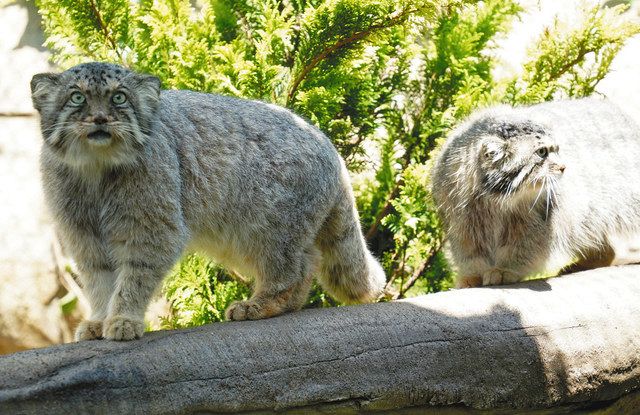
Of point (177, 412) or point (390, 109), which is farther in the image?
point (390, 109)

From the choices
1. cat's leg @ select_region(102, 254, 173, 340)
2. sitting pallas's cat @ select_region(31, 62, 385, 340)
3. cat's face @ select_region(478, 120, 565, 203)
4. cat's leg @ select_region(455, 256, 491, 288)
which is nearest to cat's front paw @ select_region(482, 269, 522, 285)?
cat's leg @ select_region(455, 256, 491, 288)

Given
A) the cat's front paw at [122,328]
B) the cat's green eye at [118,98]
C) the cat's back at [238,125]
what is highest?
the cat's green eye at [118,98]

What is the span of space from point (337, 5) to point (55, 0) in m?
2.05

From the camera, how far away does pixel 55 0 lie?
5914 millimetres

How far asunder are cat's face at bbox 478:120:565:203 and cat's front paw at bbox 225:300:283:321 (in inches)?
62.0

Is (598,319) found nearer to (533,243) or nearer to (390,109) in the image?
(533,243)

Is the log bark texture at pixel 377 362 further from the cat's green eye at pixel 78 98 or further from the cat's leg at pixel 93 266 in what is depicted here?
the cat's green eye at pixel 78 98

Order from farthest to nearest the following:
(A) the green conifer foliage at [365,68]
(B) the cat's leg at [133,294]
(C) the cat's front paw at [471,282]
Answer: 1. (A) the green conifer foliage at [365,68]
2. (C) the cat's front paw at [471,282]
3. (B) the cat's leg at [133,294]

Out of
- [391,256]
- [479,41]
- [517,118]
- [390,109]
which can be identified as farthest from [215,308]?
[479,41]

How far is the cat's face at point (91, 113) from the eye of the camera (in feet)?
12.7

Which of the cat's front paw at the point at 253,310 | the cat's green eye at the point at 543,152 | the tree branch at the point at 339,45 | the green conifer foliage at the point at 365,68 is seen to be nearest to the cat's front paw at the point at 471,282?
the green conifer foliage at the point at 365,68

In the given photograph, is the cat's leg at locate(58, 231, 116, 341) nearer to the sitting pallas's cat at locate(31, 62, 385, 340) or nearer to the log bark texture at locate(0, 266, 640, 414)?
the sitting pallas's cat at locate(31, 62, 385, 340)

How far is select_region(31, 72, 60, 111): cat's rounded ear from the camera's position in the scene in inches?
156

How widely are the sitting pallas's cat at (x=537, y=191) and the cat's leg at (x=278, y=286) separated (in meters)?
1.24
